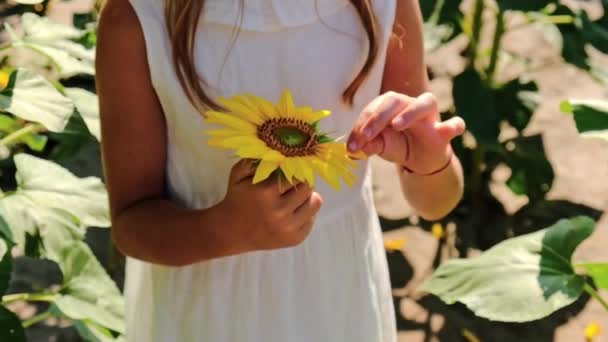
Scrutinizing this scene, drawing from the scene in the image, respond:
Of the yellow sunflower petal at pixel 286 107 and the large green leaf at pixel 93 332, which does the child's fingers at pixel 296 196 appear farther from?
the large green leaf at pixel 93 332

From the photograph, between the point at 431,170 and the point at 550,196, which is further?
the point at 550,196

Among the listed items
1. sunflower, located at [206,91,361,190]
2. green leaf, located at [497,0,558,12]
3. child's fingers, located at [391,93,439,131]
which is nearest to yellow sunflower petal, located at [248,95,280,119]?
sunflower, located at [206,91,361,190]

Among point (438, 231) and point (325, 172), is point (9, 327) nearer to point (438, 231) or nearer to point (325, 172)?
point (325, 172)

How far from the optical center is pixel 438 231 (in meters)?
2.22

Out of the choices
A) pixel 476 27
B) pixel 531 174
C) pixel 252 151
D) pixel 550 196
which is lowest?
pixel 550 196

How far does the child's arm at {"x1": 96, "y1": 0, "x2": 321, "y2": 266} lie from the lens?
32.7 inches

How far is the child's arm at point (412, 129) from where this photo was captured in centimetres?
83

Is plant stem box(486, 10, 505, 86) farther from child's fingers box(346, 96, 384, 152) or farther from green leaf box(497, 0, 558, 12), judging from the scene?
child's fingers box(346, 96, 384, 152)

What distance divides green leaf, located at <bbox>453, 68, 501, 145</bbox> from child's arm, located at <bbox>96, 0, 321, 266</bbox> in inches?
48.0

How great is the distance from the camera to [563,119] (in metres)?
2.64

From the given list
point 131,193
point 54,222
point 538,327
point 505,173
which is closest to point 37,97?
point 54,222

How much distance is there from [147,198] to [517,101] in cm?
137

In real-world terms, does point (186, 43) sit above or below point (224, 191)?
above

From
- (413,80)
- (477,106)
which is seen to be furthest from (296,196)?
(477,106)
